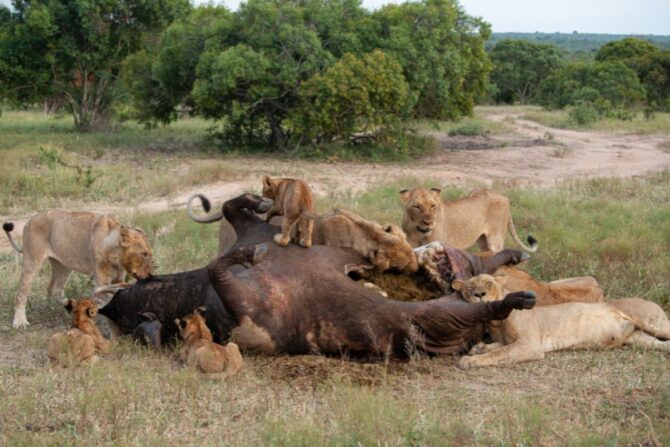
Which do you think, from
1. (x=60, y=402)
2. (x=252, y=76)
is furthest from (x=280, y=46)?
(x=60, y=402)

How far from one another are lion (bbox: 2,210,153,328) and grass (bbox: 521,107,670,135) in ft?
63.9

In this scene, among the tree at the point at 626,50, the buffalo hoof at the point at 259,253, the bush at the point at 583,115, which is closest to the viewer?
the buffalo hoof at the point at 259,253

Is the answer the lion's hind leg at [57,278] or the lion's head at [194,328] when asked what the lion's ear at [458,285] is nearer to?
the lion's head at [194,328]

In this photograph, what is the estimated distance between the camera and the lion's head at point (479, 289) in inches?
209

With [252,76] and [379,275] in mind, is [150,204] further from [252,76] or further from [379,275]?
[379,275]

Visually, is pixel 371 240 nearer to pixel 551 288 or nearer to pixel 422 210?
pixel 551 288

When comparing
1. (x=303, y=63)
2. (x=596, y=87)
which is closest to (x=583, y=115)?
(x=596, y=87)

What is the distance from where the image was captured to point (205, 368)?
16.0ft

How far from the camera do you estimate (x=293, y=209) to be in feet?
19.3

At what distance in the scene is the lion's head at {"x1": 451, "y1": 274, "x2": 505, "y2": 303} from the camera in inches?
209

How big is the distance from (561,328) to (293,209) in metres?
1.82

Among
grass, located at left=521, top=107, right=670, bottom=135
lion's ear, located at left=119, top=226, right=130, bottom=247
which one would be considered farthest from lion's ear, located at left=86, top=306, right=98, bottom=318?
grass, located at left=521, top=107, right=670, bottom=135

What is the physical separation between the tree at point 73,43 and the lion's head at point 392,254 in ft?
56.4

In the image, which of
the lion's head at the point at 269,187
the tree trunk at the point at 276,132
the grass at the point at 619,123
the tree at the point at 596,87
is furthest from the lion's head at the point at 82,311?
the tree at the point at 596,87
